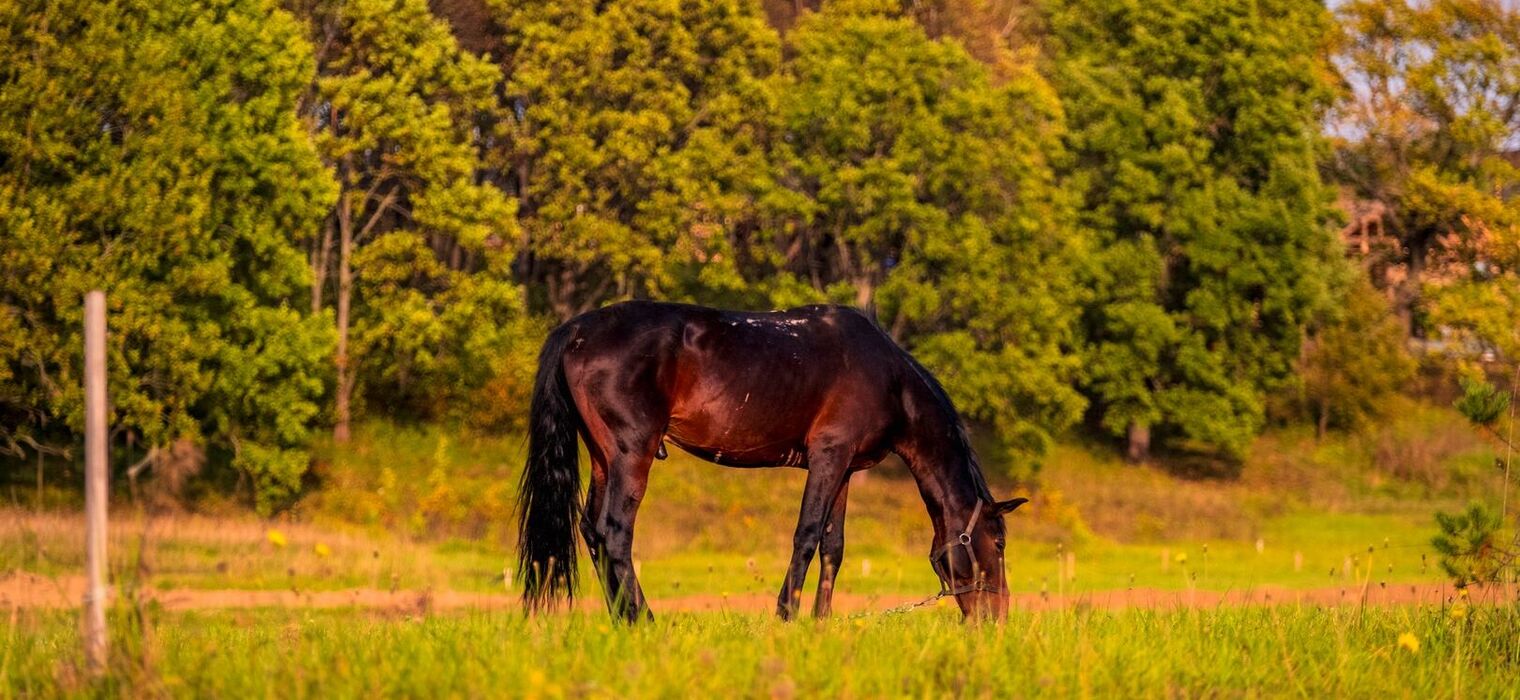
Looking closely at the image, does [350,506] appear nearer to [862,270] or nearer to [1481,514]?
[862,270]

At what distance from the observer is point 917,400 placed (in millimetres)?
13320

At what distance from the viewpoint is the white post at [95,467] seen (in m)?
7.68

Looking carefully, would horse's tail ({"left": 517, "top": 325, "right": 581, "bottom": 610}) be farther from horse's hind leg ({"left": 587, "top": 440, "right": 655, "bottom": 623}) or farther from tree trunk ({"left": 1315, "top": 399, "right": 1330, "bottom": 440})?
tree trunk ({"left": 1315, "top": 399, "right": 1330, "bottom": 440})

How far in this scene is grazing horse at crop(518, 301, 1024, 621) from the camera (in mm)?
12398

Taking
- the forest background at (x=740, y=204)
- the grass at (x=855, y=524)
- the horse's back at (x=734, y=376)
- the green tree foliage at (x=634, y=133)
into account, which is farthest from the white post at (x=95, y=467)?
the green tree foliage at (x=634, y=133)

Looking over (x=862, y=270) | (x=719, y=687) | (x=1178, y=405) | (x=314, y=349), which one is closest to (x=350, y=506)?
(x=314, y=349)

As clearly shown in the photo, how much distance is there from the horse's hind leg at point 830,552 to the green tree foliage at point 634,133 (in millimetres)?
32504

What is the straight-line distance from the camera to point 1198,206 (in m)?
54.8

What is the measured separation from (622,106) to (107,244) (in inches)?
694

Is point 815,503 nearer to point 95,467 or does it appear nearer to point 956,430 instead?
point 956,430

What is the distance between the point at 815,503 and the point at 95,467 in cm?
609

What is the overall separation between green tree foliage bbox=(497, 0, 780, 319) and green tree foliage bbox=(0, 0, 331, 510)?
31.0 feet

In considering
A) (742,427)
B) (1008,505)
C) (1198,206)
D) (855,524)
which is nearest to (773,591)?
(855,524)

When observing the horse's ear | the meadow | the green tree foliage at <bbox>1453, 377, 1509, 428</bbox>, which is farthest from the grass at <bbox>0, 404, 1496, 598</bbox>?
the green tree foliage at <bbox>1453, 377, 1509, 428</bbox>
